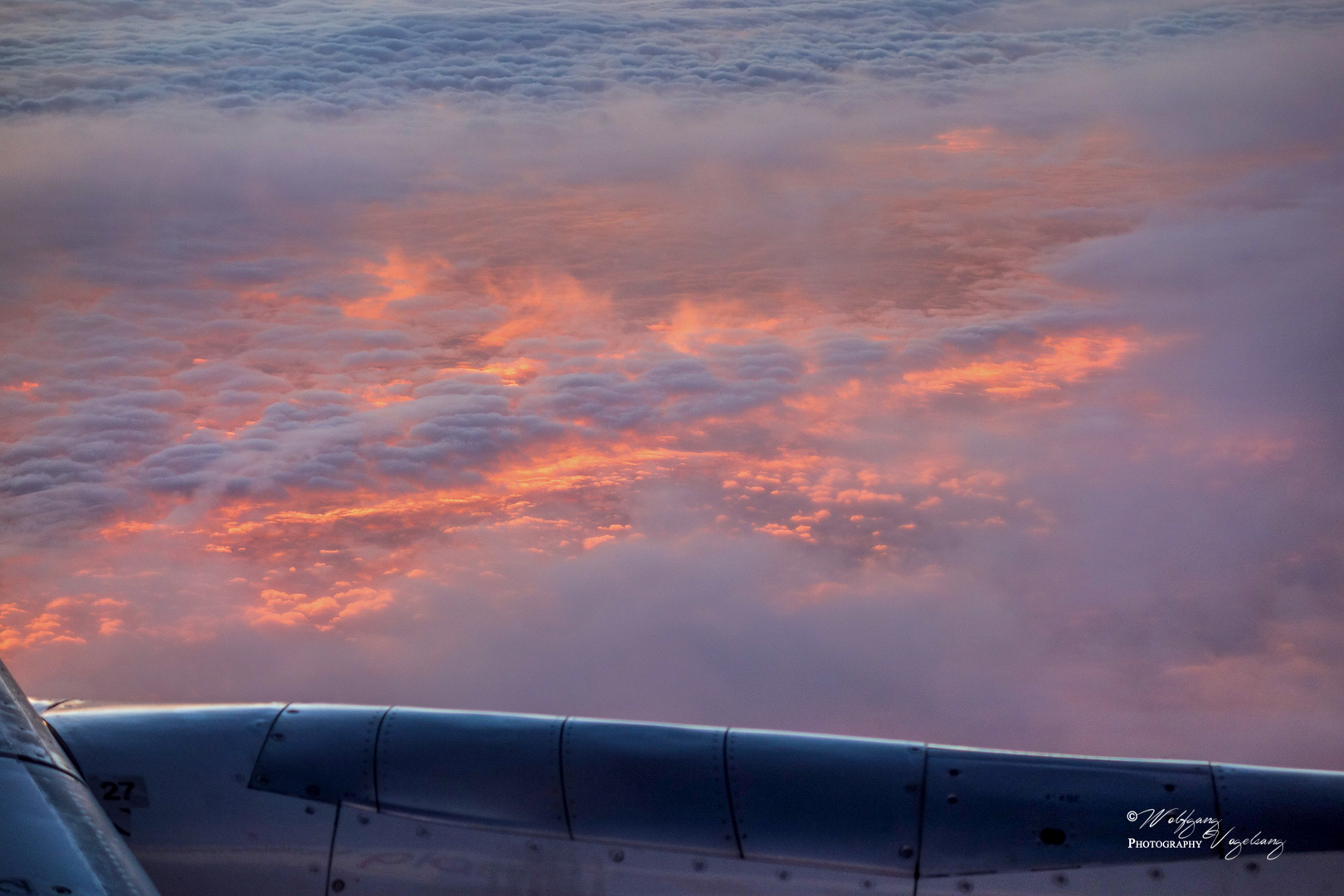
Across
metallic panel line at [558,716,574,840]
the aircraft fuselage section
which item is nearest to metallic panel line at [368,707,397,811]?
the aircraft fuselage section

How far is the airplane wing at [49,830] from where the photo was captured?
2.10 meters

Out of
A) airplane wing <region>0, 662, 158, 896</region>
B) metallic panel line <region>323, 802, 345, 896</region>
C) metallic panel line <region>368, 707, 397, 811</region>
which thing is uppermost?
airplane wing <region>0, 662, 158, 896</region>

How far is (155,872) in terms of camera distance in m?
4.38

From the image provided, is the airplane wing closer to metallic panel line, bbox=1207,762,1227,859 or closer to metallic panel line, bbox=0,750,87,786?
metallic panel line, bbox=0,750,87,786

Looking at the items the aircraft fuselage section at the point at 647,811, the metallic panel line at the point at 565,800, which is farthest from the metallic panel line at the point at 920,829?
the metallic panel line at the point at 565,800

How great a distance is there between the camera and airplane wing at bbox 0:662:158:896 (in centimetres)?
210

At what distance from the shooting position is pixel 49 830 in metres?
2.31

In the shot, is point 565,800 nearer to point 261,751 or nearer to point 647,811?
point 647,811

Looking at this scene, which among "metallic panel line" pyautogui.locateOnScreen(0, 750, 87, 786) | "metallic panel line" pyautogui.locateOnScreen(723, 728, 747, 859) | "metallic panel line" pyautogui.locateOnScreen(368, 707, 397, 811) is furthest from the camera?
"metallic panel line" pyautogui.locateOnScreen(368, 707, 397, 811)

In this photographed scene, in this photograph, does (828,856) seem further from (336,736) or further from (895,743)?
(336,736)

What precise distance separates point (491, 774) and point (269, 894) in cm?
102

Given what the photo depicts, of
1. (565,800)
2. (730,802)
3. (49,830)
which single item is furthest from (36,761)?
(730,802)

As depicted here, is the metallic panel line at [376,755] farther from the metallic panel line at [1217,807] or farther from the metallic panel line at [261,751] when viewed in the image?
the metallic panel line at [1217,807]

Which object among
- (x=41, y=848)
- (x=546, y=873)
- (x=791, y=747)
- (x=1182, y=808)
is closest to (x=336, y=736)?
(x=546, y=873)
